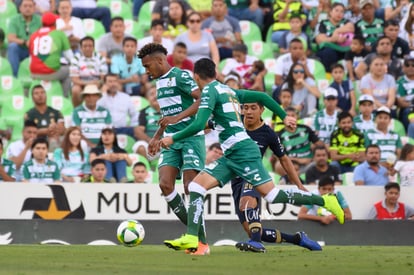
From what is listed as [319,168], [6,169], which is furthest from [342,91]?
[6,169]

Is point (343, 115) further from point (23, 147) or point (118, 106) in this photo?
point (23, 147)

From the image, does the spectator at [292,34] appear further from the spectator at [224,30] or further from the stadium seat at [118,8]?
the stadium seat at [118,8]

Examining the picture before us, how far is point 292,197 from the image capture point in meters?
12.4

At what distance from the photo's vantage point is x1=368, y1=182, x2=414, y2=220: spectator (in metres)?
16.7

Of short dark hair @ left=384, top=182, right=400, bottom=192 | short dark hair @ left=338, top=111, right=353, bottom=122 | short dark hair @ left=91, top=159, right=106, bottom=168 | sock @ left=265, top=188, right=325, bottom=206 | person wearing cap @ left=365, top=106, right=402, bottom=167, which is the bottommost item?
short dark hair @ left=384, top=182, right=400, bottom=192

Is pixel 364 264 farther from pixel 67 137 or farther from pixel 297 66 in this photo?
pixel 297 66

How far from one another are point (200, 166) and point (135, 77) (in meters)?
7.96

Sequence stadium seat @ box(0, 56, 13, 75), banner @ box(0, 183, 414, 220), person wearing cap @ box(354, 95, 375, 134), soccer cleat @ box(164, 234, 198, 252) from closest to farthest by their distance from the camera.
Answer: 1. soccer cleat @ box(164, 234, 198, 252)
2. banner @ box(0, 183, 414, 220)
3. person wearing cap @ box(354, 95, 375, 134)
4. stadium seat @ box(0, 56, 13, 75)

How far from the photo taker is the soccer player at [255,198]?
12898mm

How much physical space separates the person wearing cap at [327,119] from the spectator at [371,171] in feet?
4.43

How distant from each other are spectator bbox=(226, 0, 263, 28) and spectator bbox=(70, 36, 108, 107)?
341 centimetres

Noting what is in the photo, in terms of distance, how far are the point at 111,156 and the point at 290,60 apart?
443cm

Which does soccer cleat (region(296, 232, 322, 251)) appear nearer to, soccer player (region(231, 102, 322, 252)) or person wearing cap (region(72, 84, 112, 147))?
soccer player (region(231, 102, 322, 252))

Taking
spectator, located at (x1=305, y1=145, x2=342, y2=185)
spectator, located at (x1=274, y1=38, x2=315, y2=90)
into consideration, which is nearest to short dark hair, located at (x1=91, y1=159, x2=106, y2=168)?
spectator, located at (x1=305, y1=145, x2=342, y2=185)
